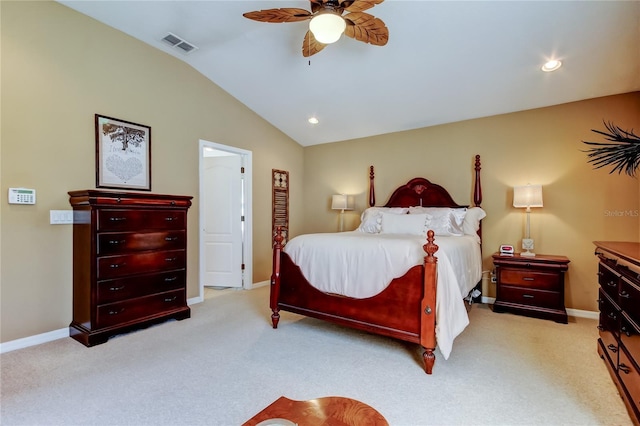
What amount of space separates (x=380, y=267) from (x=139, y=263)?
2.31 meters

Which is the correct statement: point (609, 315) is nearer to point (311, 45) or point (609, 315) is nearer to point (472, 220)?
point (472, 220)

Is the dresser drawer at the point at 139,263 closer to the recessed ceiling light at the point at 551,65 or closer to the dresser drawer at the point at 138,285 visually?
the dresser drawer at the point at 138,285

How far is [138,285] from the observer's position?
3.06 m

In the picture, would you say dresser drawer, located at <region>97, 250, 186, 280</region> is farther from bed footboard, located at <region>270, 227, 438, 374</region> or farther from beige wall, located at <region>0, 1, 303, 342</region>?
bed footboard, located at <region>270, 227, 438, 374</region>

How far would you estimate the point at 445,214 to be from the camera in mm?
3984

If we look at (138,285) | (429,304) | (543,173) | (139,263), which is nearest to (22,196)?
(139,263)

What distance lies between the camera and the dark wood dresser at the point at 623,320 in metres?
1.57

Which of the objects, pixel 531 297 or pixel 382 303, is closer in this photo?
pixel 382 303

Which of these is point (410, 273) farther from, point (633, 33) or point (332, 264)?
point (633, 33)

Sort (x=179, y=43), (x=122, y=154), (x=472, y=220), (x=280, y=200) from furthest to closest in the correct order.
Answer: (x=280, y=200) < (x=472, y=220) < (x=179, y=43) < (x=122, y=154)

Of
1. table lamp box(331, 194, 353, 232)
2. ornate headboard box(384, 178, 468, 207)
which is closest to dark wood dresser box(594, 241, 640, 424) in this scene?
ornate headboard box(384, 178, 468, 207)

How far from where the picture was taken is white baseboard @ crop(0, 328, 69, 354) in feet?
8.63

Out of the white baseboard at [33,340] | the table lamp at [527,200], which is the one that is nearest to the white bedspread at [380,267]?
the table lamp at [527,200]

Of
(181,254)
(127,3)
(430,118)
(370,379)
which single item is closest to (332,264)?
(370,379)
